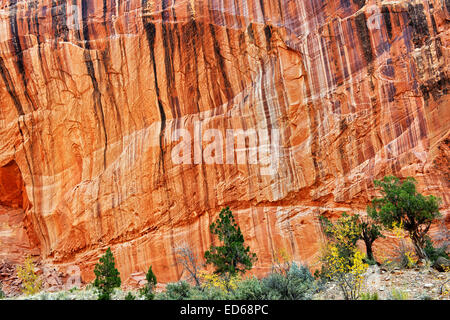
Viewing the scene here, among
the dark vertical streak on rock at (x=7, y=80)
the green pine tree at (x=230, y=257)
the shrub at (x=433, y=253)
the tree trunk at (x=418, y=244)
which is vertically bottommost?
the shrub at (x=433, y=253)

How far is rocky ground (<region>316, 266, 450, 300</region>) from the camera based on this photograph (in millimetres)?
10580

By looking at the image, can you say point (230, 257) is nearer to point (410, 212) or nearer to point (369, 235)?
point (369, 235)

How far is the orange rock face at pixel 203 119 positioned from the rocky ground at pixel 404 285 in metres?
6.67

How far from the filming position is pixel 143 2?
25953 millimetres

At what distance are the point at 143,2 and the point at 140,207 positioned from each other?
531 inches

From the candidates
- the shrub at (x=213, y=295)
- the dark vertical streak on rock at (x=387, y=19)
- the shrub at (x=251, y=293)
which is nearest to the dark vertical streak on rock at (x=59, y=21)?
the dark vertical streak on rock at (x=387, y=19)

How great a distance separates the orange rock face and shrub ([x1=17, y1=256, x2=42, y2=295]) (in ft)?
3.86

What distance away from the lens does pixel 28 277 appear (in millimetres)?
25156

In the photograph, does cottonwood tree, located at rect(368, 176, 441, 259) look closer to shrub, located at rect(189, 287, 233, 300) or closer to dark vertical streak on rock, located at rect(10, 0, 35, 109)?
shrub, located at rect(189, 287, 233, 300)

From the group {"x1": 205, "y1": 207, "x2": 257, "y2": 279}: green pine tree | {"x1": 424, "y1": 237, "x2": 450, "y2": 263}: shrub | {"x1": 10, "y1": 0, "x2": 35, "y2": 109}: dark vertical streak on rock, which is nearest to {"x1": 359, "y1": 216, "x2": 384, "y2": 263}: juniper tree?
{"x1": 424, "y1": 237, "x2": 450, "y2": 263}: shrub

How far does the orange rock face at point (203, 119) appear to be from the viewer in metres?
20.8

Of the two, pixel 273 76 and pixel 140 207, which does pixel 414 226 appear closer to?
pixel 273 76

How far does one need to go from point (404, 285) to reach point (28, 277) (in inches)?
893

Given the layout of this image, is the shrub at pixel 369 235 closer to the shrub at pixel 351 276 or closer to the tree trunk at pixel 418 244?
the tree trunk at pixel 418 244
